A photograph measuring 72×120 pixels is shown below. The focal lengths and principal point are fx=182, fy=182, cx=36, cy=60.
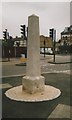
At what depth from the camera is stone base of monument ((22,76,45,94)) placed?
21.2ft

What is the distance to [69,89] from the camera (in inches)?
286

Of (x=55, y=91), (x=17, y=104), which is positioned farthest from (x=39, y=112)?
(x=55, y=91)

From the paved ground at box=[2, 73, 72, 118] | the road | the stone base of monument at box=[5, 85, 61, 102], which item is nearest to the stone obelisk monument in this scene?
the stone base of monument at box=[5, 85, 61, 102]

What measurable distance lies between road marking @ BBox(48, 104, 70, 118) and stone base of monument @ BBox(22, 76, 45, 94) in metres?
1.38

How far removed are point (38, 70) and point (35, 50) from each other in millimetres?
776

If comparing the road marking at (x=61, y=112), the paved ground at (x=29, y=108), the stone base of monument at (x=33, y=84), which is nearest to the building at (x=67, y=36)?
the stone base of monument at (x=33, y=84)

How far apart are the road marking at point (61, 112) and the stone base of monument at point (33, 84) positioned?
1378mm

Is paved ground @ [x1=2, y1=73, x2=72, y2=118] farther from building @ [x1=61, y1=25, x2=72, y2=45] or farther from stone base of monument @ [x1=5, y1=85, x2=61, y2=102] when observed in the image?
building @ [x1=61, y1=25, x2=72, y2=45]

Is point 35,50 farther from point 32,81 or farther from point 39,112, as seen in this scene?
point 39,112

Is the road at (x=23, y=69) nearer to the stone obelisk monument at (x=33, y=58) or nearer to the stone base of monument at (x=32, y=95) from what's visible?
the stone base of monument at (x=32, y=95)

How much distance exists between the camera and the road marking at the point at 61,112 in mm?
4545

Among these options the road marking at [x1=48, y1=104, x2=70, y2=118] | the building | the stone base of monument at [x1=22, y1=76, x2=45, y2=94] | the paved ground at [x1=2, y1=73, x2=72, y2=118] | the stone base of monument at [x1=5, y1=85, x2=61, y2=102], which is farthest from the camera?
the building

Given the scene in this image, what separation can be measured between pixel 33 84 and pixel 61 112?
189 cm

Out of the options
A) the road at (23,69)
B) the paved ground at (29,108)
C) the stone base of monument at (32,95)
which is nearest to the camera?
the paved ground at (29,108)
